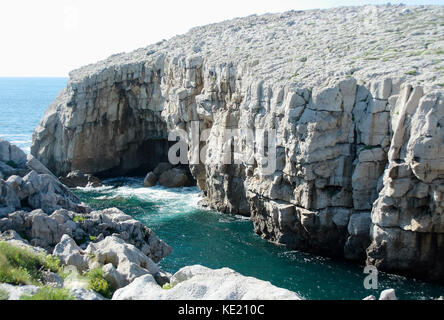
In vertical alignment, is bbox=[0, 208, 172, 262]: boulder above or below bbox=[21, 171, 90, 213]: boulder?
below

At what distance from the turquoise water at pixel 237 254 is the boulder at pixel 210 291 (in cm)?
2026

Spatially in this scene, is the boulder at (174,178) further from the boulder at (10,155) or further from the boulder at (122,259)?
the boulder at (122,259)

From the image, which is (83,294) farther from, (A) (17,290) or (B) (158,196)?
(B) (158,196)

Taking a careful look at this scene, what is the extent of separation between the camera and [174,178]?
6725 centimetres

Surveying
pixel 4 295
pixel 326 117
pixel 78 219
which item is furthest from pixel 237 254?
pixel 4 295

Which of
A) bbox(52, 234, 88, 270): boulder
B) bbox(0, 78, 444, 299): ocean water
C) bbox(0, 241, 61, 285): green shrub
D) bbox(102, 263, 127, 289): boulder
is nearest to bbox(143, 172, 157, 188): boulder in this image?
bbox(0, 78, 444, 299): ocean water

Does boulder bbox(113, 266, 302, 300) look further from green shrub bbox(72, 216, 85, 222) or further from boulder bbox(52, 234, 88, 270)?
green shrub bbox(72, 216, 85, 222)

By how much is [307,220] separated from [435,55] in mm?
16972

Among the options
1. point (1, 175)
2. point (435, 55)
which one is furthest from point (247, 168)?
point (1, 175)

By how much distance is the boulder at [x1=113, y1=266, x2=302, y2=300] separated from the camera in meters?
14.1

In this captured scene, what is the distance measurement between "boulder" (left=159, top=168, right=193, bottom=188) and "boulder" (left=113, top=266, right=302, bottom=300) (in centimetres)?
5080

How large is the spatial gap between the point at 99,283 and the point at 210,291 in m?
4.90

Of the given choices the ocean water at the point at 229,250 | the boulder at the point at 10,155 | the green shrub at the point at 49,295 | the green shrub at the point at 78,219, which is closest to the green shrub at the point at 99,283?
the green shrub at the point at 49,295
